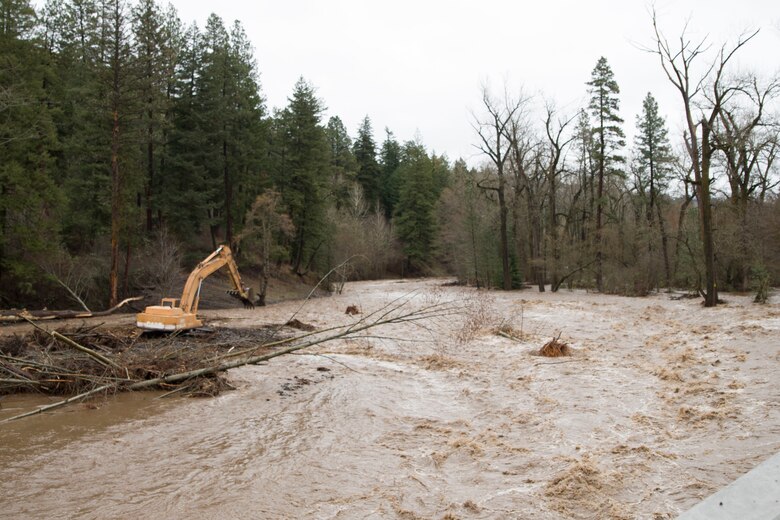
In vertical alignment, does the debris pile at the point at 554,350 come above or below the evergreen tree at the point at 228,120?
below

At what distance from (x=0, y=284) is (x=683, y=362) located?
998 inches

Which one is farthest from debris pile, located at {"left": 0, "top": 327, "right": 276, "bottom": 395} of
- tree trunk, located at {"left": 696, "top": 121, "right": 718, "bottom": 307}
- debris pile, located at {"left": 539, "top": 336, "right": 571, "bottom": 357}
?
tree trunk, located at {"left": 696, "top": 121, "right": 718, "bottom": 307}

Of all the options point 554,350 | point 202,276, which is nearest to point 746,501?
point 554,350

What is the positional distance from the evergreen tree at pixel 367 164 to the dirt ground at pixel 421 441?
208 feet

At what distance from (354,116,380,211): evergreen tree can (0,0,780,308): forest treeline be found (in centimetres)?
2159

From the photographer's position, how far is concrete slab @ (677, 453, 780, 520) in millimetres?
1494

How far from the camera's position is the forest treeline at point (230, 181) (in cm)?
2170

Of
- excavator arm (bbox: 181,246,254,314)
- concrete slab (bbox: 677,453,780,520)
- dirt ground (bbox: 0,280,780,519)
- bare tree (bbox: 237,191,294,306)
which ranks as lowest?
dirt ground (bbox: 0,280,780,519)

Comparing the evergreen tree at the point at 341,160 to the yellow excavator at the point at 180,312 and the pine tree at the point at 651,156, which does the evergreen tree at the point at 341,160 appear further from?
the yellow excavator at the point at 180,312

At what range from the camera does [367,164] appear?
75.2m

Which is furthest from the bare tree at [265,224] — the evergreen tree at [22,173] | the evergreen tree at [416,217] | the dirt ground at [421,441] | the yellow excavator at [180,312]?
the evergreen tree at [416,217]

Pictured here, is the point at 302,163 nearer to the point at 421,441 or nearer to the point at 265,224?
the point at 265,224

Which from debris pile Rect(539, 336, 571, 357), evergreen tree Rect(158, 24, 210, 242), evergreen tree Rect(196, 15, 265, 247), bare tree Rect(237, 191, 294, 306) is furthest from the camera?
evergreen tree Rect(196, 15, 265, 247)

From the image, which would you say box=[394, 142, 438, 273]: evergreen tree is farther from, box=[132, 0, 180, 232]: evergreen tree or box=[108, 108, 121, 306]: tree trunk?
box=[108, 108, 121, 306]: tree trunk
